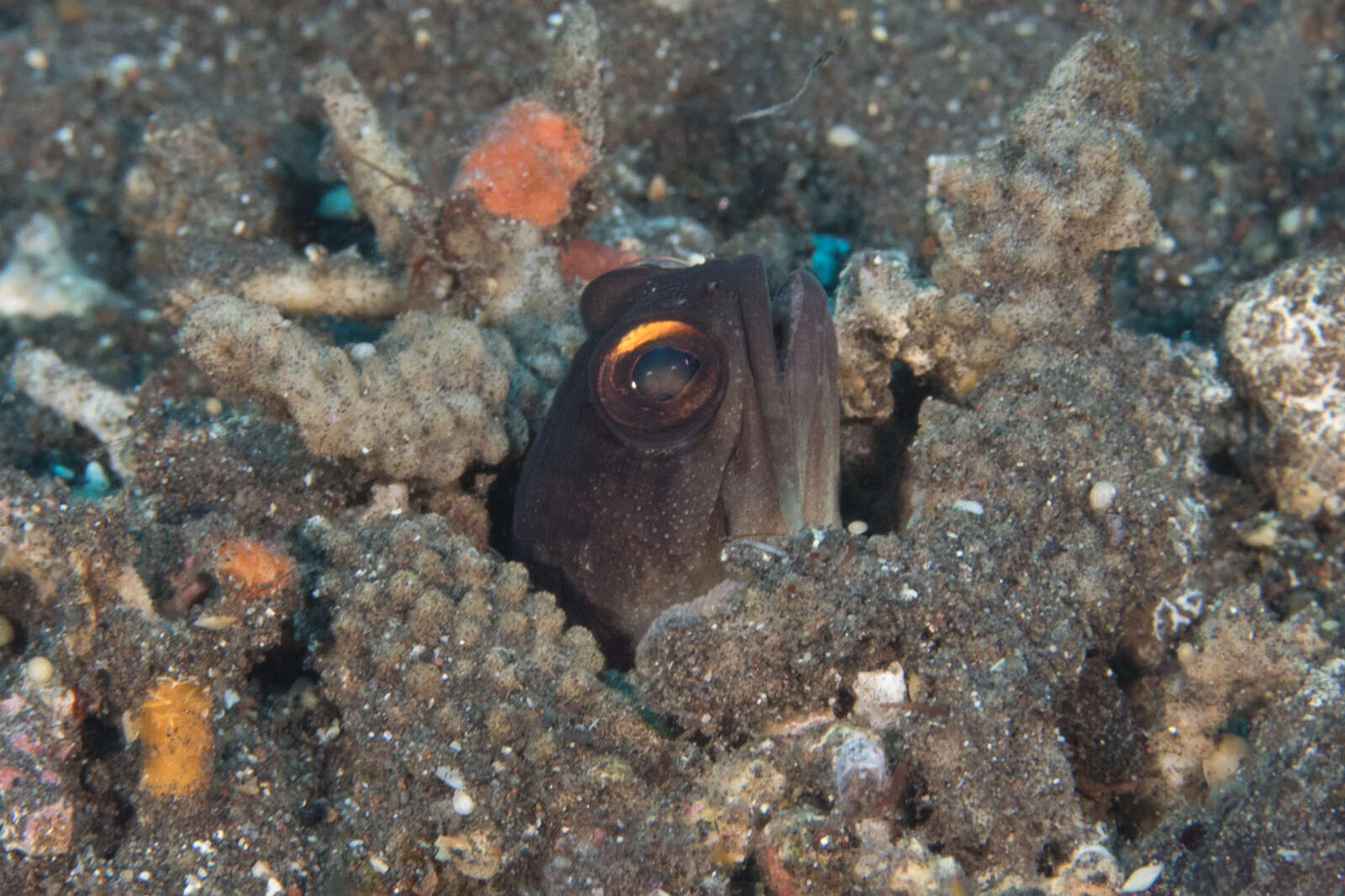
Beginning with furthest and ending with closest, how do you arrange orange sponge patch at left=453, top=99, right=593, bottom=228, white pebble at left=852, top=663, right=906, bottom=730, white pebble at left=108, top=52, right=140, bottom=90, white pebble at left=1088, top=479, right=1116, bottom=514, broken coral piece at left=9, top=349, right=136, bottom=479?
white pebble at left=108, top=52, right=140, bottom=90, broken coral piece at left=9, top=349, right=136, bottom=479, orange sponge patch at left=453, top=99, right=593, bottom=228, white pebble at left=1088, top=479, right=1116, bottom=514, white pebble at left=852, top=663, right=906, bottom=730

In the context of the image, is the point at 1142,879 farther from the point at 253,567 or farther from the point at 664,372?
the point at 253,567

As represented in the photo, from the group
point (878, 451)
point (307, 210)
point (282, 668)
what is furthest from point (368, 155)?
point (878, 451)

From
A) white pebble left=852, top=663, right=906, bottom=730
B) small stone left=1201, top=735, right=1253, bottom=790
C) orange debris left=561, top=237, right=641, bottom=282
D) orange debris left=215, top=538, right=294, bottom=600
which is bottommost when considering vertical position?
orange debris left=215, top=538, right=294, bottom=600

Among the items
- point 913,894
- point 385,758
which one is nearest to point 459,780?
point 385,758

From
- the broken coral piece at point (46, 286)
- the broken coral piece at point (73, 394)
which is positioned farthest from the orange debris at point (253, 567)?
the broken coral piece at point (46, 286)

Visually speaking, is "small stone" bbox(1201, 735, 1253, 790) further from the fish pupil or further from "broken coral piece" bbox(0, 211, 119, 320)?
"broken coral piece" bbox(0, 211, 119, 320)

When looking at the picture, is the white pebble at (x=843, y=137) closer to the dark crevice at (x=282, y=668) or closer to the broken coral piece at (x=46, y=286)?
the dark crevice at (x=282, y=668)

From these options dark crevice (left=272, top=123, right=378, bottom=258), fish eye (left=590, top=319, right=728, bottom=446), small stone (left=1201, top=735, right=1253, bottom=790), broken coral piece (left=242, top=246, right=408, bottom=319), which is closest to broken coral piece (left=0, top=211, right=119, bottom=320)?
dark crevice (left=272, top=123, right=378, bottom=258)
